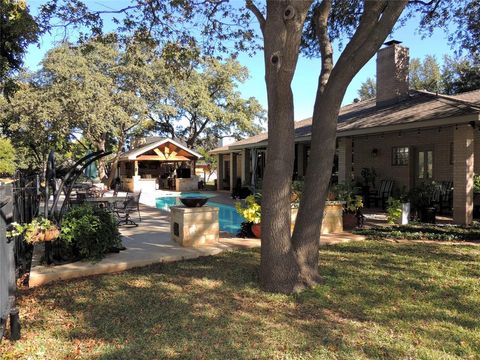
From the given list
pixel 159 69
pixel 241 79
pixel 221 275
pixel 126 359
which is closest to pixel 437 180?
pixel 221 275

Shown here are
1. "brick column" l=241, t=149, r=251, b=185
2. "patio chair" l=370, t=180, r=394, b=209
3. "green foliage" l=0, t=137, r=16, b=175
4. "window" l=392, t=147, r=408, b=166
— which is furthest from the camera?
"green foliage" l=0, t=137, r=16, b=175

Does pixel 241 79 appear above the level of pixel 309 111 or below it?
above

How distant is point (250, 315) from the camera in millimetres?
4152

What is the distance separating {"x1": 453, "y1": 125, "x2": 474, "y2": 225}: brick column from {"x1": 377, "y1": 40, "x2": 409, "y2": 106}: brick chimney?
15.0 ft

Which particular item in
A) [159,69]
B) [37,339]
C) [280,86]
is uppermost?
[159,69]

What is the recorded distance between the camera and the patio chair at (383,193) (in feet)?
47.1

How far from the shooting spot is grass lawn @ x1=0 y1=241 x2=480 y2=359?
3.40m

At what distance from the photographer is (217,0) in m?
8.16

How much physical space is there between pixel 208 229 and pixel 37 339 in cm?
427

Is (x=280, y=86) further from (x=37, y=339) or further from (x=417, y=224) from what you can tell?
(x=417, y=224)

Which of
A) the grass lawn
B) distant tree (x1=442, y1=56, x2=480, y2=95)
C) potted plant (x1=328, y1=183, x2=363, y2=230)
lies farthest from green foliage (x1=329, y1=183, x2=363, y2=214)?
distant tree (x1=442, y1=56, x2=480, y2=95)

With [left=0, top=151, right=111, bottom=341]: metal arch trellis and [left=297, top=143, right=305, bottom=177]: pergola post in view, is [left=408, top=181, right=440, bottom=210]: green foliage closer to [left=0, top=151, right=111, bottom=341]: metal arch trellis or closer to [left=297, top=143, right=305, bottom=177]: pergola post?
[left=297, top=143, right=305, bottom=177]: pergola post

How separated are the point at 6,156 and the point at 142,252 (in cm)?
3158

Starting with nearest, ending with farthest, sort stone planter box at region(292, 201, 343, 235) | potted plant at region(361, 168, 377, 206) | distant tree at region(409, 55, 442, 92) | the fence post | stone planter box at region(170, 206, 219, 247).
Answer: the fence post
stone planter box at region(170, 206, 219, 247)
stone planter box at region(292, 201, 343, 235)
potted plant at region(361, 168, 377, 206)
distant tree at region(409, 55, 442, 92)
